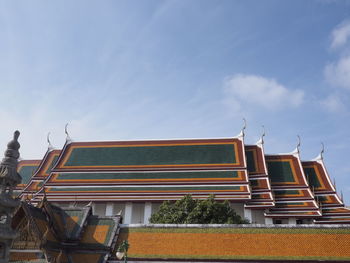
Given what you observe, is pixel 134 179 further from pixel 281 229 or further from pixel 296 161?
pixel 281 229

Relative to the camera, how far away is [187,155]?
111 feet

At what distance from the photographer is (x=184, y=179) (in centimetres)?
→ 3120

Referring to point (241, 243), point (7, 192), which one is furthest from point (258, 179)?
point (7, 192)

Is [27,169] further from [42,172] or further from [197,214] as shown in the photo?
[197,214]

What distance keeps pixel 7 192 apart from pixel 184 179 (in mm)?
21830

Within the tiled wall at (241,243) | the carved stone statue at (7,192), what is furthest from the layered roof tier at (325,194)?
the carved stone statue at (7,192)

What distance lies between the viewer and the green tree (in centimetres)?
2244

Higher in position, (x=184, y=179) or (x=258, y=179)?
(x=258, y=179)

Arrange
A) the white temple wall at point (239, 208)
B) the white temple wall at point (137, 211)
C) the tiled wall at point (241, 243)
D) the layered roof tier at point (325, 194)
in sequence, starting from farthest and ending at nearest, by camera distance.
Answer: the white temple wall at point (137, 211), the white temple wall at point (239, 208), the layered roof tier at point (325, 194), the tiled wall at point (241, 243)

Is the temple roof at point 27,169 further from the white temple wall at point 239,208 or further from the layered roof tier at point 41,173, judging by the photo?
the white temple wall at point 239,208

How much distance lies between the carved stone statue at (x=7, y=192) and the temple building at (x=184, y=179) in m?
18.2

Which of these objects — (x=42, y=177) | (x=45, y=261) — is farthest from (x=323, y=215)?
(x=42, y=177)

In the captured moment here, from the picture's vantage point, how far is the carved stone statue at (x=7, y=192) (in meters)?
9.59

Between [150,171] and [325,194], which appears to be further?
[150,171]
